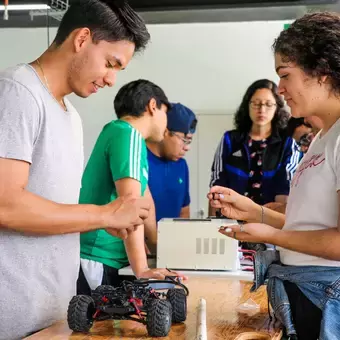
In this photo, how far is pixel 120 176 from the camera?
1.89 m

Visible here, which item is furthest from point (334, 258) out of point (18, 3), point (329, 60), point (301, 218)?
point (18, 3)

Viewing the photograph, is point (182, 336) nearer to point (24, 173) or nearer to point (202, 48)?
point (24, 173)

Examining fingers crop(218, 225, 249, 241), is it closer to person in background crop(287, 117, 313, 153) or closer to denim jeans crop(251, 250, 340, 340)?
denim jeans crop(251, 250, 340, 340)

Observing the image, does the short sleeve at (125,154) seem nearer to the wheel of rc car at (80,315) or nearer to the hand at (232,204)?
the hand at (232,204)

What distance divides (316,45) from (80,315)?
2.70 ft

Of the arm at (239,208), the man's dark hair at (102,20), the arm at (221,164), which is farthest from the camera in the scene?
the arm at (221,164)

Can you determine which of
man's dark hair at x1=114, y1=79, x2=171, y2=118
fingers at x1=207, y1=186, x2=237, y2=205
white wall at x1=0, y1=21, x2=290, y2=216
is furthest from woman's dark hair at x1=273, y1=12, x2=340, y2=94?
white wall at x1=0, y1=21, x2=290, y2=216

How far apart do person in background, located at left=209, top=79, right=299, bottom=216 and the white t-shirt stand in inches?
67.6

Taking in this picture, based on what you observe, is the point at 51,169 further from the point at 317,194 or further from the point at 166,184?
the point at 166,184

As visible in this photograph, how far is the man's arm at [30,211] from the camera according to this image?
125 centimetres

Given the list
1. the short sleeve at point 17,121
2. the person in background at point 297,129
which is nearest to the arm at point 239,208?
the short sleeve at point 17,121

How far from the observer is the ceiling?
3986mm

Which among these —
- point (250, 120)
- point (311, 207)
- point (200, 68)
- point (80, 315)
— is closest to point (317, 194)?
point (311, 207)

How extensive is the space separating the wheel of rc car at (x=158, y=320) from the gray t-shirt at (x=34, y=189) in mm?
279
